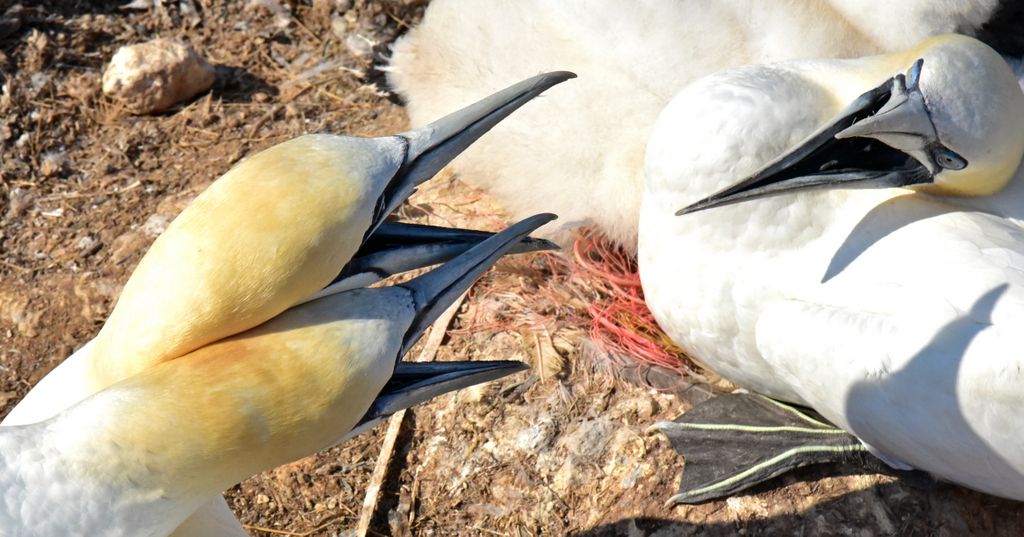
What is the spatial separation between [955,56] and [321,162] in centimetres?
163

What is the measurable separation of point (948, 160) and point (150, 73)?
285 centimetres

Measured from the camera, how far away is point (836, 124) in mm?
2770

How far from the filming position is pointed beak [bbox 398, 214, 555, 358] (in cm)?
213

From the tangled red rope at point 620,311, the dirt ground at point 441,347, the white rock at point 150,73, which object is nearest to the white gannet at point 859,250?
the dirt ground at point 441,347

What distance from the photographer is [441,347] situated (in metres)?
3.58

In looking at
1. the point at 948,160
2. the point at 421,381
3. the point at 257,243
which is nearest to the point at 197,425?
the point at 257,243

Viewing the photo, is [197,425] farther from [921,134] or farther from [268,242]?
[921,134]

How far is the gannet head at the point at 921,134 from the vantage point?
2729 millimetres

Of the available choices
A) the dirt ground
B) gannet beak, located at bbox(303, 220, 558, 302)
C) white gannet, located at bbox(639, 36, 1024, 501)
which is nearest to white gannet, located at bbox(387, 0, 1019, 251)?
the dirt ground

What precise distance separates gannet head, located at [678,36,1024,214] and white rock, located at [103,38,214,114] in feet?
7.28

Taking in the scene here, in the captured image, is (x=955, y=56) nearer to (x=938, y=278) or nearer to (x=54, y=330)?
(x=938, y=278)

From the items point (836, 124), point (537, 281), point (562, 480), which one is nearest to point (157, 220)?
point (537, 281)

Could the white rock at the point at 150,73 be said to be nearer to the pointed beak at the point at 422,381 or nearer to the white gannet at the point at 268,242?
the white gannet at the point at 268,242

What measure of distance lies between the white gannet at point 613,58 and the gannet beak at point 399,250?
1.42 meters
